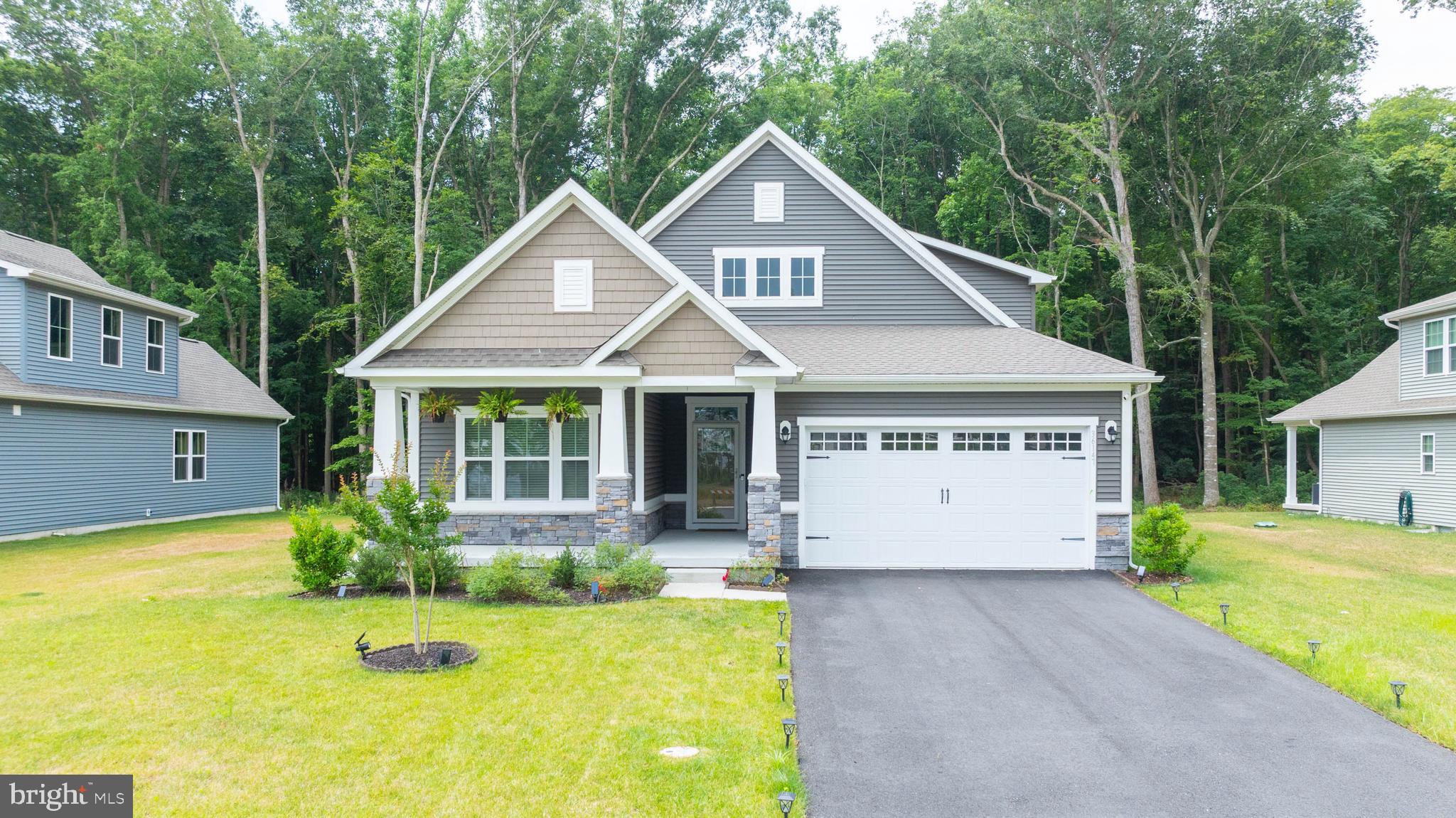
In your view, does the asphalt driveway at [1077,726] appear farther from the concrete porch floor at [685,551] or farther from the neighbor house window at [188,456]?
the neighbor house window at [188,456]

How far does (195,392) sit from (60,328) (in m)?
4.38

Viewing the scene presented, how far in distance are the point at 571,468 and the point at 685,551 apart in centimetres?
221

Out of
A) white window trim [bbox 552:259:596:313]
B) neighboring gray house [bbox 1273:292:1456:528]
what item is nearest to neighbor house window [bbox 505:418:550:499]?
white window trim [bbox 552:259:596:313]

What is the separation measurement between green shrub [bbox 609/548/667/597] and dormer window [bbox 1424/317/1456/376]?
17.9 metres

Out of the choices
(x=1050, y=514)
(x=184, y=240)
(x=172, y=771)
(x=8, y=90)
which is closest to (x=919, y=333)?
(x=1050, y=514)

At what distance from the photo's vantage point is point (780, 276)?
583 inches

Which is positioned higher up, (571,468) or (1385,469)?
(571,468)

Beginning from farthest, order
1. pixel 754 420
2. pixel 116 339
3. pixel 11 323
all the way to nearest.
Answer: pixel 116 339
pixel 11 323
pixel 754 420

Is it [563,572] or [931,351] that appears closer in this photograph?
[563,572]

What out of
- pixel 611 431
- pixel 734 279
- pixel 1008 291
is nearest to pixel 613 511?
pixel 611 431

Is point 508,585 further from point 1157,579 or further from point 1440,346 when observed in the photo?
point 1440,346

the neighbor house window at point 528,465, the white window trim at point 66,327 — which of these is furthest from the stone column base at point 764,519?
the white window trim at point 66,327

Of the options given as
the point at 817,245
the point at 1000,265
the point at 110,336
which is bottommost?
the point at 110,336

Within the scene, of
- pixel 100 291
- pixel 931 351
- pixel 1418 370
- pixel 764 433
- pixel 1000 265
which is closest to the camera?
pixel 764 433
